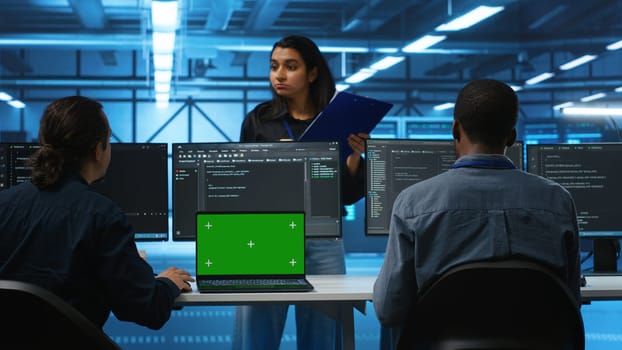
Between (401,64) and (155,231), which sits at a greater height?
(401,64)

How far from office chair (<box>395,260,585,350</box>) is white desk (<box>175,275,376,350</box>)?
715 millimetres

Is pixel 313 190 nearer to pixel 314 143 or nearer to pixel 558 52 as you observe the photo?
pixel 314 143

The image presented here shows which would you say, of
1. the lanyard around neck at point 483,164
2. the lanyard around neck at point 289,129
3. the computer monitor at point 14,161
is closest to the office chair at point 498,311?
the lanyard around neck at point 483,164

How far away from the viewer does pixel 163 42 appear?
8195 mm

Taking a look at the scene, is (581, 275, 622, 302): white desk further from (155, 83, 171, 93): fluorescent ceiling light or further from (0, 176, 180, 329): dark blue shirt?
(155, 83, 171, 93): fluorescent ceiling light

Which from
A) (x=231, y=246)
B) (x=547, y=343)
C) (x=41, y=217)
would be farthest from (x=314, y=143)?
(x=547, y=343)

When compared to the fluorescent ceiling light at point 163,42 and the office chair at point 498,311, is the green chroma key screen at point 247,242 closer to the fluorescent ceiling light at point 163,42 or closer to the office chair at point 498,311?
the office chair at point 498,311

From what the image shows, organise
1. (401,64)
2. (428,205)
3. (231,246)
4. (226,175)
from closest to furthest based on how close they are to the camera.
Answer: (428,205) → (231,246) → (226,175) → (401,64)

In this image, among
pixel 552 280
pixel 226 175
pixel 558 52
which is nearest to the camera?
pixel 552 280

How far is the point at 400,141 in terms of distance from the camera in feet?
8.84

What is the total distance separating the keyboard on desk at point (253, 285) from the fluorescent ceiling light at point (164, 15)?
4.90m

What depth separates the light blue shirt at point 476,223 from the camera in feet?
4.85

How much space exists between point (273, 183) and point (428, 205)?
46.6 inches

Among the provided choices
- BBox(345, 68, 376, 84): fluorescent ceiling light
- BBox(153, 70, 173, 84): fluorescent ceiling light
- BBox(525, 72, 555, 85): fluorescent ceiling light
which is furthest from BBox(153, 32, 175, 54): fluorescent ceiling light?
BBox(525, 72, 555, 85): fluorescent ceiling light
